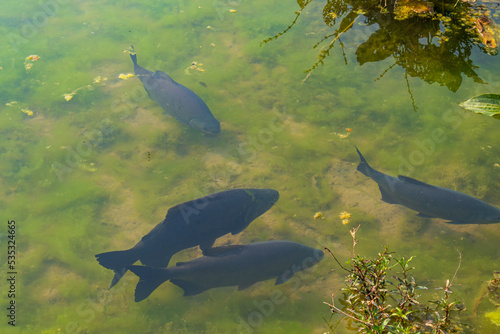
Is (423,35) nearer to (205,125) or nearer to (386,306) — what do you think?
(205,125)

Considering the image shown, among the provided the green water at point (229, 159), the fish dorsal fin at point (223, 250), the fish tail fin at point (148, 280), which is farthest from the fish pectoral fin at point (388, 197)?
the fish tail fin at point (148, 280)

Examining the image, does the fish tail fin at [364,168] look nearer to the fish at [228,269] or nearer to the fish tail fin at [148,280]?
the fish at [228,269]

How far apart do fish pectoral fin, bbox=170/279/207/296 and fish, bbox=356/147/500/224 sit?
2458mm

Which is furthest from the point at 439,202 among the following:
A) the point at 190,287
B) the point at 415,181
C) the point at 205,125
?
the point at 205,125

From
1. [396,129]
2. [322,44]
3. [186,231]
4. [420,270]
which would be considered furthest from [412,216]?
[322,44]

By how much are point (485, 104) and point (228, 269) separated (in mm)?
3837

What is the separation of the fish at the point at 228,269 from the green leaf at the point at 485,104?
2915 millimetres

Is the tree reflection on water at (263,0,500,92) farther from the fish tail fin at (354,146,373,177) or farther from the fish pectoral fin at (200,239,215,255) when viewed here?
the fish pectoral fin at (200,239,215,255)

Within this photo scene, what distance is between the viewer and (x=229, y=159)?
523 cm

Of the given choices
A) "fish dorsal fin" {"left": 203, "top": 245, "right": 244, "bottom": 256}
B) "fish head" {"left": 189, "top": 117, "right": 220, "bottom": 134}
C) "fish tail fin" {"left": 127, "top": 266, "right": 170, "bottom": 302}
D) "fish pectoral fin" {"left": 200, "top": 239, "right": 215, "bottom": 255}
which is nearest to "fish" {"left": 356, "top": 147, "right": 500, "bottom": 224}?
"fish dorsal fin" {"left": 203, "top": 245, "right": 244, "bottom": 256}

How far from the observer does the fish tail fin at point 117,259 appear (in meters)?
3.97

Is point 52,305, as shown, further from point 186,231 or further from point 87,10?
point 87,10

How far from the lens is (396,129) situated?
17.7 feet

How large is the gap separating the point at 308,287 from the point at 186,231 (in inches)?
58.4
